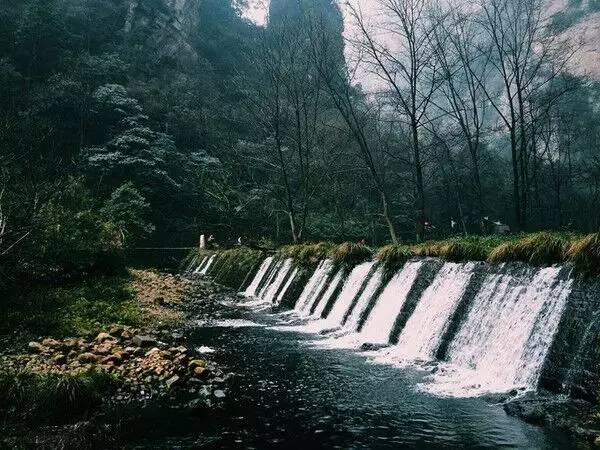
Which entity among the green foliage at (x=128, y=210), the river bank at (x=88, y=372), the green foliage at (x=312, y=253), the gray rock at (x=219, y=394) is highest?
the green foliage at (x=128, y=210)

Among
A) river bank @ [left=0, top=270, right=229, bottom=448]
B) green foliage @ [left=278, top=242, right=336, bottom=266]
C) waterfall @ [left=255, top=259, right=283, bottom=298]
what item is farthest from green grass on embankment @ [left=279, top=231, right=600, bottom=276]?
river bank @ [left=0, top=270, right=229, bottom=448]

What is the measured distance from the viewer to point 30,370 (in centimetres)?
692

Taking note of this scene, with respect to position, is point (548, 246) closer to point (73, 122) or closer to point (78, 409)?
point (78, 409)

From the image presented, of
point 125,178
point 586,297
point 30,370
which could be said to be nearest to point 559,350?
point 586,297

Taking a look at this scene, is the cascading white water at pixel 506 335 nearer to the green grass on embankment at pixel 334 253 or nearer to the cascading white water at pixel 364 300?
the cascading white water at pixel 364 300

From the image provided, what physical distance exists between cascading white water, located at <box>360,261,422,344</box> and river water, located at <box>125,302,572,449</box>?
1.90 meters

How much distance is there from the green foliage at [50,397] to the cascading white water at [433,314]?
5311 mm

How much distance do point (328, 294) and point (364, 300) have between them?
206 cm

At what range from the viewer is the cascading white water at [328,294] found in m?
13.4

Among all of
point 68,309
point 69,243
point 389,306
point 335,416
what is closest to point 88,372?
point 335,416

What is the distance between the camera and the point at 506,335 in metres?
7.12

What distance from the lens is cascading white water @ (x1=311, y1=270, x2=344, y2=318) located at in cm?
1341

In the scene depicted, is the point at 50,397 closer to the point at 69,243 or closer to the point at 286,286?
the point at 286,286

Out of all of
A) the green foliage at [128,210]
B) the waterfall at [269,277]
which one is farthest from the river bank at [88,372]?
the green foliage at [128,210]
